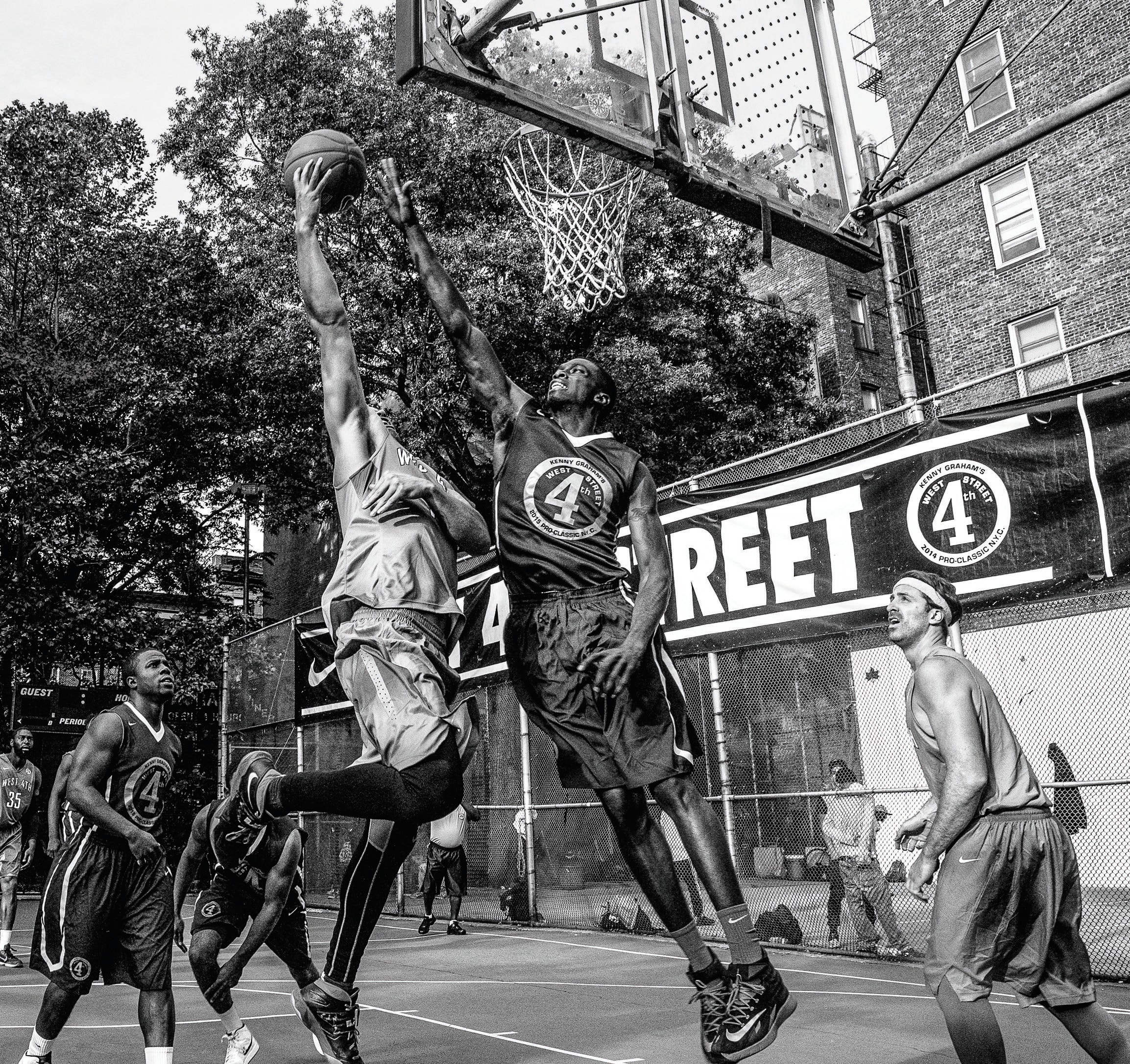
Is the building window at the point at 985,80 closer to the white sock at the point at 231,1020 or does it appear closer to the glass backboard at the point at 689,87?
the glass backboard at the point at 689,87

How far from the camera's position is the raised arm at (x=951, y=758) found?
147 inches

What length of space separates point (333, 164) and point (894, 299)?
2246 centimetres

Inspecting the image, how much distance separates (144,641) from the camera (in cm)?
2069

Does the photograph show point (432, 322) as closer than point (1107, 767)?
No

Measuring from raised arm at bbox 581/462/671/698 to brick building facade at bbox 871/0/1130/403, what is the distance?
1383 centimetres

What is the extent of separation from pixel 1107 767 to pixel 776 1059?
8.10 meters

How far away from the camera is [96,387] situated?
2102cm

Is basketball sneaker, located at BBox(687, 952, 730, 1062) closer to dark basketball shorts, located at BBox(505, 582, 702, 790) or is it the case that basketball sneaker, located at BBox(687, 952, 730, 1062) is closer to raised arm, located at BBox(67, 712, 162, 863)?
dark basketball shorts, located at BBox(505, 582, 702, 790)

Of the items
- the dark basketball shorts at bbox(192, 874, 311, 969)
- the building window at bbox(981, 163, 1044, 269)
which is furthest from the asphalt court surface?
the building window at bbox(981, 163, 1044, 269)

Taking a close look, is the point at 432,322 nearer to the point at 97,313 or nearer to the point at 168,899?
the point at 97,313

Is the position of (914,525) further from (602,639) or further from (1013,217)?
(1013,217)

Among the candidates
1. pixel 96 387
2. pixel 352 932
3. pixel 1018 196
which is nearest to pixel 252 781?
pixel 352 932

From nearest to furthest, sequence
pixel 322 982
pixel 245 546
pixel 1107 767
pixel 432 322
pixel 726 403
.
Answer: pixel 322 982 < pixel 1107 767 < pixel 432 322 < pixel 726 403 < pixel 245 546

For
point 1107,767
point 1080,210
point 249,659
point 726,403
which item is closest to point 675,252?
point 726,403
